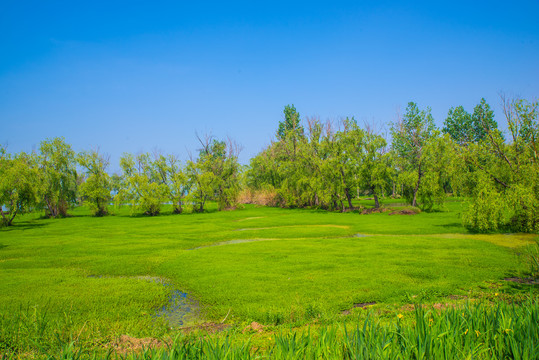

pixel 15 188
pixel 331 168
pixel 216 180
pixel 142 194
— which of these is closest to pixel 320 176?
pixel 331 168

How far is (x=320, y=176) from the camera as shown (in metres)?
41.5

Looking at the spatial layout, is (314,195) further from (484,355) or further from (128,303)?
(484,355)

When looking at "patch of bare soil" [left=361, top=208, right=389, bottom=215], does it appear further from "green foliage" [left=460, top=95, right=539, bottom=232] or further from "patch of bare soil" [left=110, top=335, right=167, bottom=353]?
"patch of bare soil" [left=110, top=335, right=167, bottom=353]

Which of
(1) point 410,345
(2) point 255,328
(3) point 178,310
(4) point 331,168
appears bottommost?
(3) point 178,310

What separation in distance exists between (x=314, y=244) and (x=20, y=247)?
1749 centimetres

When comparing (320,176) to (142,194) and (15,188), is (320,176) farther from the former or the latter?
(15,188)

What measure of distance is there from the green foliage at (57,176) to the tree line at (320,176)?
0.38 feet

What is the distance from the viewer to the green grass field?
660cm

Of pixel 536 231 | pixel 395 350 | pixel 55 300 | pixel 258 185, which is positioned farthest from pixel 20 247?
pixel 258 185

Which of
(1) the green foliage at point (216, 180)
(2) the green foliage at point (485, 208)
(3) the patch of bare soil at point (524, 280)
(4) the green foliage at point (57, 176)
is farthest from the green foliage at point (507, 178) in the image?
(4) the green foliage at point (57, 176)

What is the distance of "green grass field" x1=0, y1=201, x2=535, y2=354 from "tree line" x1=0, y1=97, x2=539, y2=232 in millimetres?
2893

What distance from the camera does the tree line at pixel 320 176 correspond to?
17.9 m

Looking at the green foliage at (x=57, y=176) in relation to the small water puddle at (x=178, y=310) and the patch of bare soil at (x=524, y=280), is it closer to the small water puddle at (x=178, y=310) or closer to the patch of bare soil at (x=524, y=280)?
the small water puddle at (x=178, y=310)

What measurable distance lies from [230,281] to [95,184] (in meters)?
39.8
